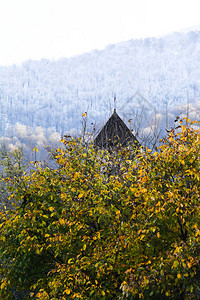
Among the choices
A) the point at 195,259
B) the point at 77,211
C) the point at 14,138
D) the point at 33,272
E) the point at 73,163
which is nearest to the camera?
the point at 195,259

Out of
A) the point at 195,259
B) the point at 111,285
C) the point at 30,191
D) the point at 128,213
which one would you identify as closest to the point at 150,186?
the point at 128,213

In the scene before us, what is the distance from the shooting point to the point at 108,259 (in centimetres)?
681

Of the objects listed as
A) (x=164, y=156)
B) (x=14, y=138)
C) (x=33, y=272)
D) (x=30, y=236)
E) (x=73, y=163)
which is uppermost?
(x=164, y=156)

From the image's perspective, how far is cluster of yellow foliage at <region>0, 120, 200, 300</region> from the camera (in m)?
6.07

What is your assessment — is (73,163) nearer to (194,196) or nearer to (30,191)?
(30,191)

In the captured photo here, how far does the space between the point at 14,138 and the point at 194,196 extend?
18340cm

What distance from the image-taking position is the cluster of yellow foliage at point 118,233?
6066 mm

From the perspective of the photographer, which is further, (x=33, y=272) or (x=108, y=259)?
(x=33, y=272)

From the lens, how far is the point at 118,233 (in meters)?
7.01

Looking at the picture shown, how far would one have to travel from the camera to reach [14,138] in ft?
600

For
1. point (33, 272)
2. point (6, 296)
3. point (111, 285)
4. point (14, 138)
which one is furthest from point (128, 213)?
point (14, 138)

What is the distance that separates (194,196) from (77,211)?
273cm

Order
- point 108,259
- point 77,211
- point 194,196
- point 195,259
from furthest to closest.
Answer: point 77,211
point 108,259
point 194,196
point 195,259

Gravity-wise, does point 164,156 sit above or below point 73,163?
above
